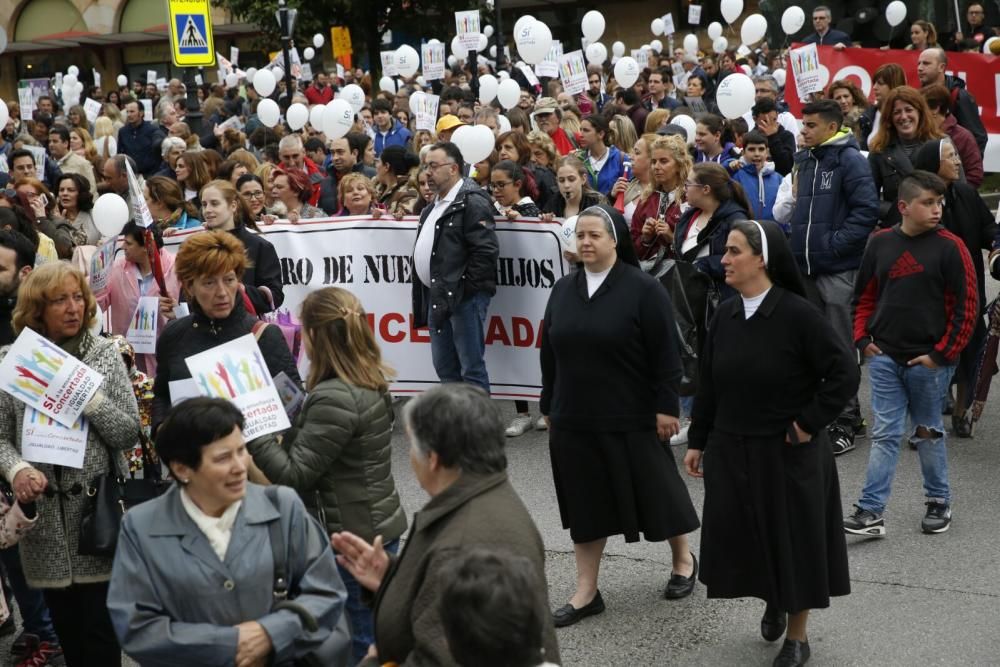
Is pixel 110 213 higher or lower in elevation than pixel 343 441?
higher

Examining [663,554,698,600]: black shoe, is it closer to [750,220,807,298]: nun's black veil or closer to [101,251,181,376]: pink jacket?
[750,220,807,298]: nun's black veil

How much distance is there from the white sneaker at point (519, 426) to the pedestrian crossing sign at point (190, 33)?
815 centimetres

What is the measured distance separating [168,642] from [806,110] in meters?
5.63

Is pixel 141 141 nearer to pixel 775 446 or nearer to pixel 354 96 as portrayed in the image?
pixel 354 96

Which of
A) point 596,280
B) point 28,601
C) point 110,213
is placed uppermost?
point 110,213

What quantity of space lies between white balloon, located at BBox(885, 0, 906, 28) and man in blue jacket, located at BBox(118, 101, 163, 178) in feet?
34.6

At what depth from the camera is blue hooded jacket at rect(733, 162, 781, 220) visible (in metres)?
8.92

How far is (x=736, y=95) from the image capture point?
10883 mm

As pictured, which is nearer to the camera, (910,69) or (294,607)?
(294,607)

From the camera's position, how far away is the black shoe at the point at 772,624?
17.5 feet

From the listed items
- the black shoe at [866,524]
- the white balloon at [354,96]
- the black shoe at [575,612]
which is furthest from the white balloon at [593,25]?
the black shoe at [575,612]

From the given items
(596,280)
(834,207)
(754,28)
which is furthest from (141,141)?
(596,280)

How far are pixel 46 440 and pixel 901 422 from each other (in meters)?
4.07

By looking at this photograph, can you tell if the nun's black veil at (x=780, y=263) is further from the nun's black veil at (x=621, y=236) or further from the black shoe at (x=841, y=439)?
the black shoe at (x=841, y=439)
